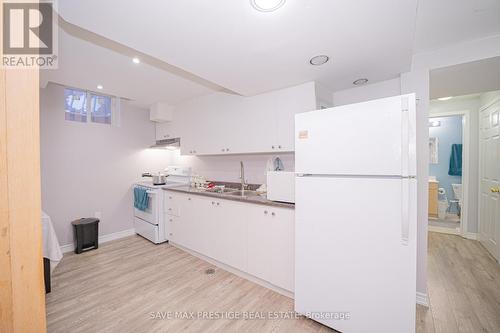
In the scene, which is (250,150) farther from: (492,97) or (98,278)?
(492,97)

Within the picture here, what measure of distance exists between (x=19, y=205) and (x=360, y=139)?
167 cm

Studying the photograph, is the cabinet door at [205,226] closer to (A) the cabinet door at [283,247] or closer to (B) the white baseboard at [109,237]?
(A) the cabinet door at [283,247]

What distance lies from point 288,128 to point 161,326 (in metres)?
2.20

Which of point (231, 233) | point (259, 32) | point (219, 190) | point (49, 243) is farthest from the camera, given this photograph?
point (219, 190)

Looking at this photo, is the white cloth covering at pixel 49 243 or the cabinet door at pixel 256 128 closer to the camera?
the white cloth covering at pixel 49 243

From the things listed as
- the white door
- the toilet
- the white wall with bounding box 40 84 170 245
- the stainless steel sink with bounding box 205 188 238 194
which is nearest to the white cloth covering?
the white wall with bounding box 40 84 170 245

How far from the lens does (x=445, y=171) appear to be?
4.46 m

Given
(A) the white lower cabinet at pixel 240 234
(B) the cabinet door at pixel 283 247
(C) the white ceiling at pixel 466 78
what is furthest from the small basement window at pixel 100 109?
(C) the white ceiling at pixel 466 78

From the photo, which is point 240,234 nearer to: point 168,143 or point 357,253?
point 357,253

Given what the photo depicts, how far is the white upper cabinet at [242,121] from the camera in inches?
90.3

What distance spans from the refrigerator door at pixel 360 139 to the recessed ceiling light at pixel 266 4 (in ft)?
2.58

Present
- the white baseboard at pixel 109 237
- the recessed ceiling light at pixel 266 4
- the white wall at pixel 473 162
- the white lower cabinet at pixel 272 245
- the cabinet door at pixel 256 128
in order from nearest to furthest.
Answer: the recessed ceiling light at pixel 266 4
the white lower cabinet at pixel 272 245
the cabinet door at pixel 256 128
the white baseboard at pixel 109 237
the white wall at pixel 473 162

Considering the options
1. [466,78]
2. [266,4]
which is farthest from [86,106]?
[466,78]

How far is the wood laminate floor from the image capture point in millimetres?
1675
